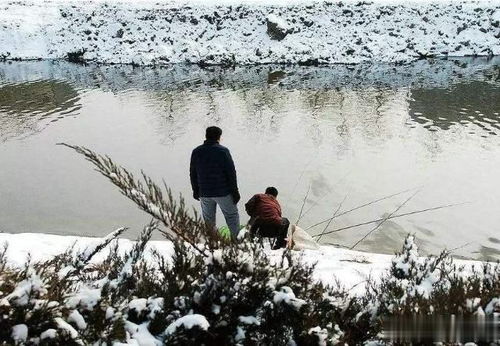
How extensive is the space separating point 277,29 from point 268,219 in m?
26.9

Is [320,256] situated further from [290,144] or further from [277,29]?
[277,29]

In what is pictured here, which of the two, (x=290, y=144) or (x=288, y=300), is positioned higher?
(x=288, y=300)

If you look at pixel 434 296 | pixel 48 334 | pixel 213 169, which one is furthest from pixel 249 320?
pixel 213 169

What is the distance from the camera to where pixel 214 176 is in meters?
5.98

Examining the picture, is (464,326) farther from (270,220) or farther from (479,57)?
(479,57)

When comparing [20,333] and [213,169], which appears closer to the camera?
[20,333]

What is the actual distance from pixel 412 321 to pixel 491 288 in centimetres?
73

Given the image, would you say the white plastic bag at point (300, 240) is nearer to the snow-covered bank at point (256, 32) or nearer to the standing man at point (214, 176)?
the standing man at point (214, 176)

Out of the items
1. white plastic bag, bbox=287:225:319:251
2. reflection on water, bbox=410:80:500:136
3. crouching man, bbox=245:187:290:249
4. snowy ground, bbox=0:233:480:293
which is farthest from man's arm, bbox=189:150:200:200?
reflection on water, bbox=410:80:500:136

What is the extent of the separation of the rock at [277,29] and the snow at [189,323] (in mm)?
30346

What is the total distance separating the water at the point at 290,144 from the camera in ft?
28.5

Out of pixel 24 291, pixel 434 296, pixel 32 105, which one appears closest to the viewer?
pixel 24 291

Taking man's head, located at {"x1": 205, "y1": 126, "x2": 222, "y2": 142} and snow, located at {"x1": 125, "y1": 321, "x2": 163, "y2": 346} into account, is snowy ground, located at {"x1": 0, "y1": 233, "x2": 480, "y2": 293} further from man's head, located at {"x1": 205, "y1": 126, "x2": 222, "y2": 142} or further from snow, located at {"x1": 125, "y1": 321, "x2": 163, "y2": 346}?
snow, located at {"x1": 125, "y1": 321, "x2": 163, "y2": 346}

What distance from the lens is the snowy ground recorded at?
5.48m
